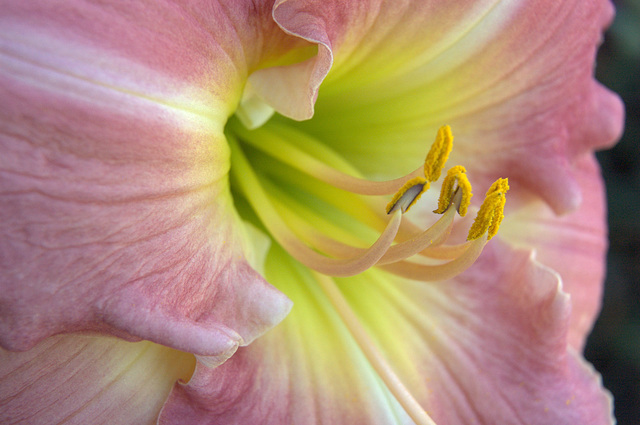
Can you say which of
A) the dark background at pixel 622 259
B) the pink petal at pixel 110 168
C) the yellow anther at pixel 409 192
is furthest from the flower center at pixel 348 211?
the dark background at pixel 622 259

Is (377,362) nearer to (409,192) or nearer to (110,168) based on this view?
(409,192)

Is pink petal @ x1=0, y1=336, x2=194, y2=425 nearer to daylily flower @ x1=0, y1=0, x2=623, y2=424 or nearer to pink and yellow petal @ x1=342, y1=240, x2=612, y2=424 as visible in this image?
daylily flower @ x1=0, y1=0, x2=623, y2=424

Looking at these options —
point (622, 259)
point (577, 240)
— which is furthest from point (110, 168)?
point (622, 259)

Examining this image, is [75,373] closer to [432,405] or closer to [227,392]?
[227,392]

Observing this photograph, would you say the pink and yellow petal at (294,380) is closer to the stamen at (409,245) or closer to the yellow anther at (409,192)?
the stamen at (409,245)

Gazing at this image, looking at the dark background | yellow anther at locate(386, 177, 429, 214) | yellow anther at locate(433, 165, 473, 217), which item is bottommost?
the dark background

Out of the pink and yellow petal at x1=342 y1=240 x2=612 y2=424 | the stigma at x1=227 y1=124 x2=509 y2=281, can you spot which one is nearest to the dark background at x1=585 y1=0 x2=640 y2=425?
the pink and yellow petal at x1=342 y1=240 x2=612 y2=424
